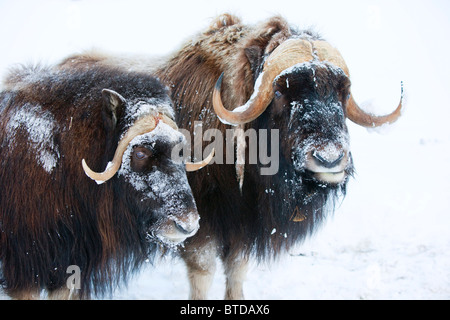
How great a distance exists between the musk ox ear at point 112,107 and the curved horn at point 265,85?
65 centimetres

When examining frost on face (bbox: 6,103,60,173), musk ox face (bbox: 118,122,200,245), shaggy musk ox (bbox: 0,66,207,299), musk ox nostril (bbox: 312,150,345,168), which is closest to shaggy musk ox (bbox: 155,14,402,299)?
musk ox nostril (bbox: 312,150,345,168)

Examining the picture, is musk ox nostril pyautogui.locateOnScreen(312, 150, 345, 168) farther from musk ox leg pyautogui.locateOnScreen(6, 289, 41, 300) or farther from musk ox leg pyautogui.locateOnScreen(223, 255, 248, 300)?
musk ox leg pyautogui.locateOnScreen(6, 289, 41, 300)

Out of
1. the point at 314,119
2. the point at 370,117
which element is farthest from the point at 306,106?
the point at 370,117

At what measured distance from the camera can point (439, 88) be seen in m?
8.31

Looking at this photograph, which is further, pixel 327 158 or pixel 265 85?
pixel 265 85

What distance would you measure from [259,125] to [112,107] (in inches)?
41.9

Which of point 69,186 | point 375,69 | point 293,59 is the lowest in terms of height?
point 69,186

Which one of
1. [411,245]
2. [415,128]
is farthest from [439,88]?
[411,245]

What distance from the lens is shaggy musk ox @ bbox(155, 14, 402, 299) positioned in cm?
276

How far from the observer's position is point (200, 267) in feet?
11.2

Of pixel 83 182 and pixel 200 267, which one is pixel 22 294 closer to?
pixel 83 182

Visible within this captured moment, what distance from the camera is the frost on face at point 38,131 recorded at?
276 centimetres

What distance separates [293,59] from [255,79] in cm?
36

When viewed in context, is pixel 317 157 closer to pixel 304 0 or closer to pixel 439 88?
pixel 304 0
